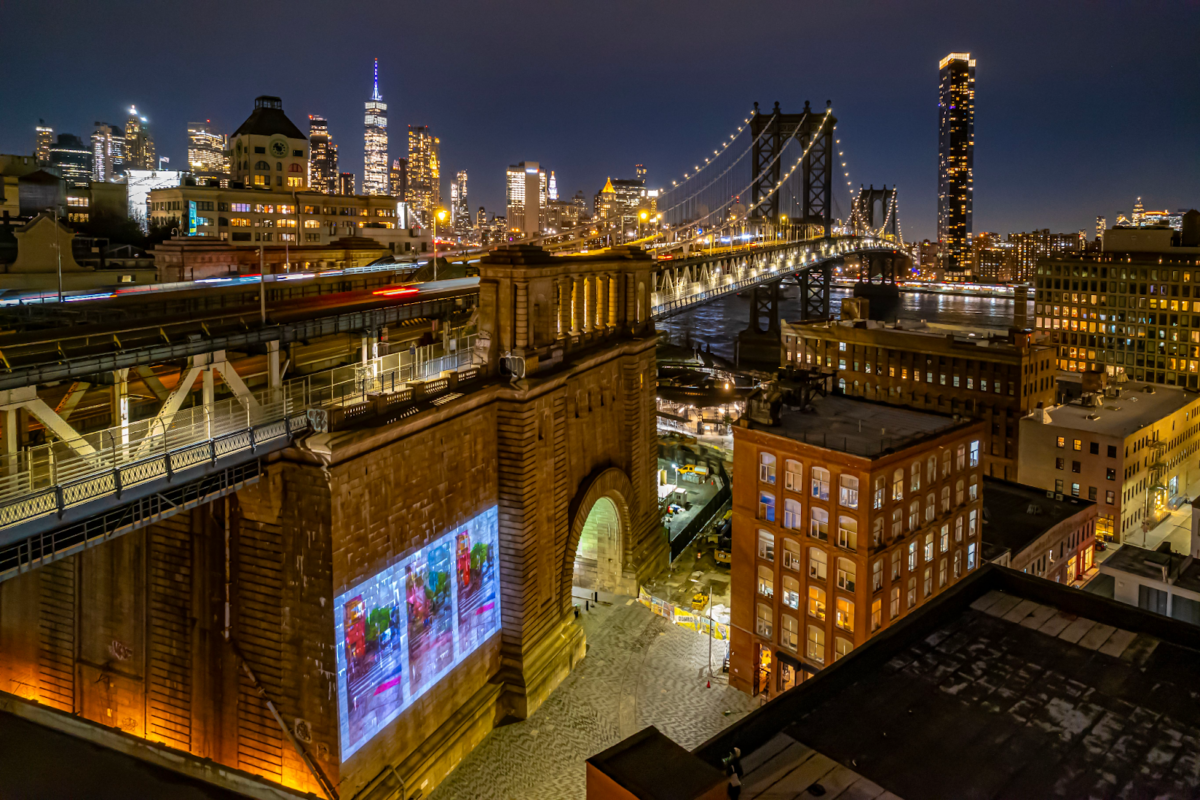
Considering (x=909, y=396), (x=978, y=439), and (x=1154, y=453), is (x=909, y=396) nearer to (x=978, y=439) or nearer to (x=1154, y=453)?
(x=1154, y=453)

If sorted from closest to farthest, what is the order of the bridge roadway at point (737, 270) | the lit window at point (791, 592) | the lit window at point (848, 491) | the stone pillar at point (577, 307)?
the lit window at point (848, 491) < the lit window at point (791, 592) < the stone pillar at point (577, 307) < the bridge roadway at point (737, 270)

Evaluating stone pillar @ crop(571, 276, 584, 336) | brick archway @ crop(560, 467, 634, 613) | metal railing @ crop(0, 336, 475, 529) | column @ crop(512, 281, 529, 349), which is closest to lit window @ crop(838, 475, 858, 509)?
brick archway @ crop(560, 467, 634, 613)

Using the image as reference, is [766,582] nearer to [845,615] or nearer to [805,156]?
[845,615]

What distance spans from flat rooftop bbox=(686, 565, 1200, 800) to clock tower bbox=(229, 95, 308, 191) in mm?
66896

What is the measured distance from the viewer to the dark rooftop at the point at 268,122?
6975 cm

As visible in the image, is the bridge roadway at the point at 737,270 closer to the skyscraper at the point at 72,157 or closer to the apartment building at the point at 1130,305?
the apartment building at the point at 1130,305

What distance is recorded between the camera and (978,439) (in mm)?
26969

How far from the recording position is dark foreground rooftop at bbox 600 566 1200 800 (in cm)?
786

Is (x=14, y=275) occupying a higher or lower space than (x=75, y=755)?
higher

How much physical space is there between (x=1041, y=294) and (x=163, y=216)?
74070mm

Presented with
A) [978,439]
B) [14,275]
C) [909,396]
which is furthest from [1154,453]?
[14,275]

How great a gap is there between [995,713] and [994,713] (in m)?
0.01

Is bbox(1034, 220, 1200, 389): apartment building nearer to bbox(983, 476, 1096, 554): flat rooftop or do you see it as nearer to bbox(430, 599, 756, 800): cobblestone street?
bbox(983, 476, 1096, 554): flat rooftop

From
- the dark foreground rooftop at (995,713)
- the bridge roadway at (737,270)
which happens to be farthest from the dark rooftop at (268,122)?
the dark foreground rooftop at (995,713)
